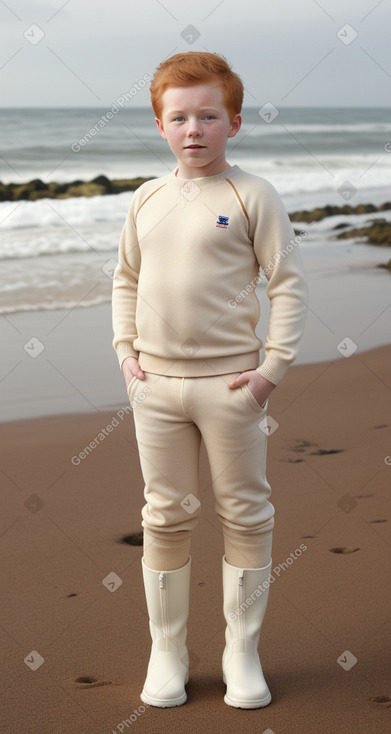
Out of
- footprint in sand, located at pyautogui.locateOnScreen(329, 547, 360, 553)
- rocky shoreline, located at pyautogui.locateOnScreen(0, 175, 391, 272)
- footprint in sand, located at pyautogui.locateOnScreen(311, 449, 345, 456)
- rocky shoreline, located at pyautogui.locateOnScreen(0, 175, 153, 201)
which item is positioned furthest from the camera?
Result: rocky shoreline, located at pyautogui.locateOnScreen(0, 175, 153, 201)

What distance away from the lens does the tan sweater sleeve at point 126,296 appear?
8.34 feet

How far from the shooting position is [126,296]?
2582 mm

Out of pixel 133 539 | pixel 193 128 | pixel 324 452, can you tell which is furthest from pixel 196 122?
pixel 324 452

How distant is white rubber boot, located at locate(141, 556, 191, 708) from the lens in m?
2.52

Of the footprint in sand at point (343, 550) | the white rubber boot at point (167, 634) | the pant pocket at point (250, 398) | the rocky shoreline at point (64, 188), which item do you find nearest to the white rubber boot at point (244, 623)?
the white rubber boot at point (167, 634)

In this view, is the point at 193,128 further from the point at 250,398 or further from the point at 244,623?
the point at 244,623

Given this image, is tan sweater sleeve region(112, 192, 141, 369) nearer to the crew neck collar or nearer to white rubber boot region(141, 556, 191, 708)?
the crew neck collar

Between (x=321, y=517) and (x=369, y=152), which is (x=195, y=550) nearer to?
(x=321, y=517)

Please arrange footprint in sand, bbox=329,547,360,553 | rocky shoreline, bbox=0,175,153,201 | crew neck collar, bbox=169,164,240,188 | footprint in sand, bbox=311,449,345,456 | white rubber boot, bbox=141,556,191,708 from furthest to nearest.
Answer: rocky shoreline, bbox=0,175,153,201, footprint in sand, bbox=311,449,345,456, footprint in sand, bbox=329,547,360,553, white rubber boot, bbox=141,556,191,708, crew neck collar, bbox=169,164,240,188

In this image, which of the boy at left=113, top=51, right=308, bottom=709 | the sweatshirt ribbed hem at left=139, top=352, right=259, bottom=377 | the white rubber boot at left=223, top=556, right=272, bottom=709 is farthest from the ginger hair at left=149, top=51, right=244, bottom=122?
the white rubber boot at left=223, top=556, right=272, bottom=709

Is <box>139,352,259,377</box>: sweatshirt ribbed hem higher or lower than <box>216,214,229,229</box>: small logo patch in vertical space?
lower

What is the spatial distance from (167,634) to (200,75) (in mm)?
1362

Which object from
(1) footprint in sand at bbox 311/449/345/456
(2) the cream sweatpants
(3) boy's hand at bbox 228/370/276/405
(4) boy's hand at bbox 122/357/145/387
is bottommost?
(1) footprint in sand at bbox 311/449/345/456

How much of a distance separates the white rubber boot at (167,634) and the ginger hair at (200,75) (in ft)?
3.74
